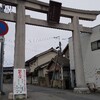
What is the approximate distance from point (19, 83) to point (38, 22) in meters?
6.25

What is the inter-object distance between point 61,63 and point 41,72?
46.5 ft

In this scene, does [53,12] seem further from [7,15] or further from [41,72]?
[41,72]

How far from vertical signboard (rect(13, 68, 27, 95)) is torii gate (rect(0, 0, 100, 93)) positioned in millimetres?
2293

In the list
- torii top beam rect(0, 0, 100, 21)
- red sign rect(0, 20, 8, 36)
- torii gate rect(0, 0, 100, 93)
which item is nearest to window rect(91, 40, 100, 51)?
torii gate rect(0, 0, 100, 93)

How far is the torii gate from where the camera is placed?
15170 mm

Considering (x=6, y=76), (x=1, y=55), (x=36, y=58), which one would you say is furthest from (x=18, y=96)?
(x=6, y=76)

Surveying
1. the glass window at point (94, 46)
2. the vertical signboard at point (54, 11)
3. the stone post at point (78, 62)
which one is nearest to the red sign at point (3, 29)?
the vertical signboard at point (54, 11)

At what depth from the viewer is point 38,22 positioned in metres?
16.7

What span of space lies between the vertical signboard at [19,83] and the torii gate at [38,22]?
2.29 metres

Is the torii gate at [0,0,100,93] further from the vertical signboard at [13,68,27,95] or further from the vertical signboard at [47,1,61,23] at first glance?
the vertical signboard at [13,68,27,95]

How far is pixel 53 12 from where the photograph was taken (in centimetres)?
1719

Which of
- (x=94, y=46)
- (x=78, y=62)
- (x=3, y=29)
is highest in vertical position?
(x=94, y=46)

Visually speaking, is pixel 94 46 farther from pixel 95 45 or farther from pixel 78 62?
pixel 78 62

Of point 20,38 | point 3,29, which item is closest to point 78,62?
point 20,38
